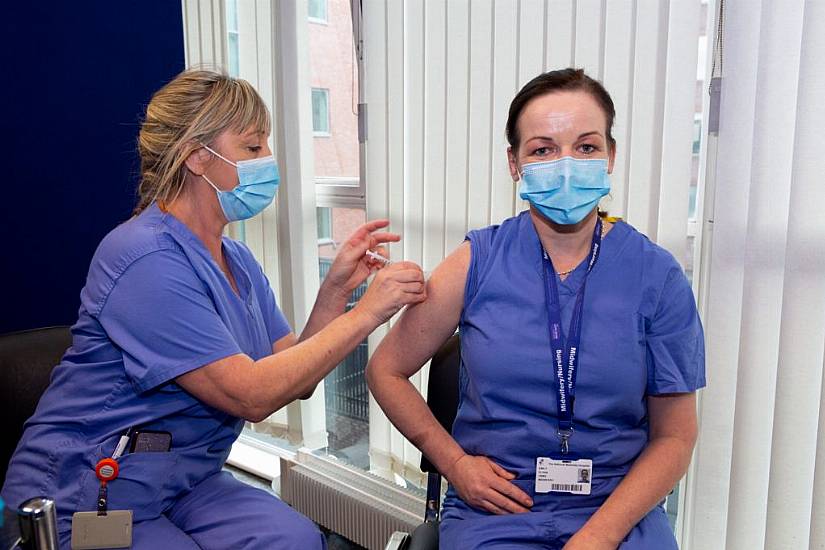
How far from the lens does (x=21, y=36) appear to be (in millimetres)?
2018

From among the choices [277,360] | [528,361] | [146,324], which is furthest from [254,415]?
[528,361]

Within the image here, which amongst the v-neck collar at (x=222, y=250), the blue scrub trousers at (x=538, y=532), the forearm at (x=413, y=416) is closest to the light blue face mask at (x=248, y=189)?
the v-neck collar at (x=222, y=250)

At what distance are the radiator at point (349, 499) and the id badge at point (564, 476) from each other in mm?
1063

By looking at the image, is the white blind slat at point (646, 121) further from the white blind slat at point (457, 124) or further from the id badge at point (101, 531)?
the id badge at point (101, 531)

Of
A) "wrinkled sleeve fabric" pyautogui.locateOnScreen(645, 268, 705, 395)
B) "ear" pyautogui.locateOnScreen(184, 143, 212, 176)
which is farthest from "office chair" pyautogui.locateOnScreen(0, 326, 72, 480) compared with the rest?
"wrinkled sleeve fabric" pyautogui.locateOnScreen(645, 268, 705, 395)

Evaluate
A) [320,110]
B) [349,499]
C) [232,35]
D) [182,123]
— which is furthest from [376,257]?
[232,35]

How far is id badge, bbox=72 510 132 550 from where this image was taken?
1287mm

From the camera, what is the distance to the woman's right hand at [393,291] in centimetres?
140

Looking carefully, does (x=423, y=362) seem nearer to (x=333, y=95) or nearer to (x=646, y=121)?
(x=646, y=121)

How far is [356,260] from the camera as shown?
1.64 m

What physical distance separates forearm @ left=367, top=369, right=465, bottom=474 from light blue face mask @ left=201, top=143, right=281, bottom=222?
0.47 metres

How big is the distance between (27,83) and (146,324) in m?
1.17

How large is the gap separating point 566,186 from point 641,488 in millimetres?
571

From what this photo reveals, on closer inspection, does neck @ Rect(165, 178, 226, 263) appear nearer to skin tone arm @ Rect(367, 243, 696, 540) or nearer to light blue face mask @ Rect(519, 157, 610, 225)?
skin tone arm @ Rect(367, 243, 696, 540)
